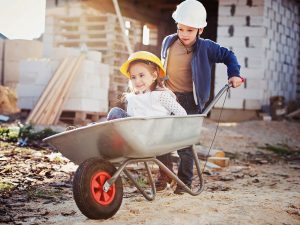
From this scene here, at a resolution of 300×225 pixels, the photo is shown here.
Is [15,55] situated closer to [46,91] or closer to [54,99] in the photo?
[46,91]

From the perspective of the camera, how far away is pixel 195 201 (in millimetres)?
3453

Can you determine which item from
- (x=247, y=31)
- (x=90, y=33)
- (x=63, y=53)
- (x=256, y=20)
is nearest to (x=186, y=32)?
(x=63, y=53)

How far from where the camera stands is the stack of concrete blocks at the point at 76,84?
353 inches

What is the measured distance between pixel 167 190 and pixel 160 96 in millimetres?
1320

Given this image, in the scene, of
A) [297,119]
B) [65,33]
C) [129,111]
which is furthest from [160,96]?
[297,119]

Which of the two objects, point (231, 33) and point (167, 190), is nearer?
point (167, 190)

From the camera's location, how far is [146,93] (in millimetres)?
3133

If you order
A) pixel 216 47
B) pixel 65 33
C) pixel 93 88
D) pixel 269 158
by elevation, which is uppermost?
pixel 65 33

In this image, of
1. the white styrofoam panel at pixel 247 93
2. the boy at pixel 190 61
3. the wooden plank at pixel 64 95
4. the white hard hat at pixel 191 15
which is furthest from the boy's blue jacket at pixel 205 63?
the white styrofoam panel at pixel 247 93

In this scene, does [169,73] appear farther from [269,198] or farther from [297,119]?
[297,119]

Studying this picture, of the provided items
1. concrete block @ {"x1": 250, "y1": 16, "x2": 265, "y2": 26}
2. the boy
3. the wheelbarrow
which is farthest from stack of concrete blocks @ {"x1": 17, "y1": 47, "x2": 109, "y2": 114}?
the wheelbarrow

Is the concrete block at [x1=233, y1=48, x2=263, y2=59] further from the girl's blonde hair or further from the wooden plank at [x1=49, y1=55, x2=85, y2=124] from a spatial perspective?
the girl's blonde hair

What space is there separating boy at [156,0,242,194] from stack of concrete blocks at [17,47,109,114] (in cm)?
535

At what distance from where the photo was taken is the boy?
11.3 feet
